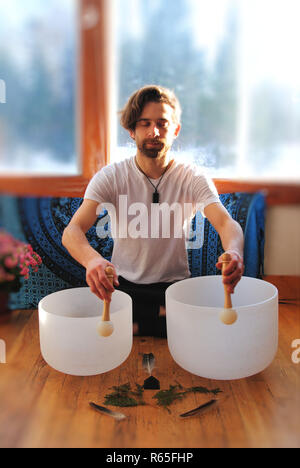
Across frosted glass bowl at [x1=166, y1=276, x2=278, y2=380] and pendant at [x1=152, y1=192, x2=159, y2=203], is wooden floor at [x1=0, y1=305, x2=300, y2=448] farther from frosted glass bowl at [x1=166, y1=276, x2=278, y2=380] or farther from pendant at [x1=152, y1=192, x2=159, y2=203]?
pendant at [x1=152, y1=192, x2=159, y2=203]

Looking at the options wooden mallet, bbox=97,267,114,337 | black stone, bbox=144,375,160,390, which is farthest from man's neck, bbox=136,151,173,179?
black stone, bbox=144,375,160,390

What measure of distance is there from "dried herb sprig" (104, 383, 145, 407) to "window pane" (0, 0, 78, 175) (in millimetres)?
320

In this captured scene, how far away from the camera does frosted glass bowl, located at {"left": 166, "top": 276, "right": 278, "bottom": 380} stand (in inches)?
21.8

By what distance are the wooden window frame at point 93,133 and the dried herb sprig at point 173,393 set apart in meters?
0.28

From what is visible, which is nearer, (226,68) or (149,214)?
(226,68)

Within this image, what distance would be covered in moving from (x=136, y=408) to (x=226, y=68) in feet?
1.53

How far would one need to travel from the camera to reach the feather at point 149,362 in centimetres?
63

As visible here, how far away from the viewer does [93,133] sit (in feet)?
1.85

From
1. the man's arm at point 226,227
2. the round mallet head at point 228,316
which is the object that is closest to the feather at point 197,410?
the round mallet head at point 228,316

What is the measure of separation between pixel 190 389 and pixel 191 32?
485mm

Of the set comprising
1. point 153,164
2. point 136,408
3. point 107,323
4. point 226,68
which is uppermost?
point 226,68

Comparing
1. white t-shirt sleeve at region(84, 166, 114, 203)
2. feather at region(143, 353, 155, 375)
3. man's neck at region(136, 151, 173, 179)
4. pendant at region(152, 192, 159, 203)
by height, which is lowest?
feather at region(143, 353, 155, 375)
